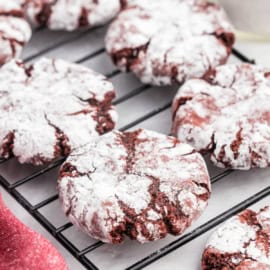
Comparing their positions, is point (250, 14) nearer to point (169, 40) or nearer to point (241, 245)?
point (169, 40)

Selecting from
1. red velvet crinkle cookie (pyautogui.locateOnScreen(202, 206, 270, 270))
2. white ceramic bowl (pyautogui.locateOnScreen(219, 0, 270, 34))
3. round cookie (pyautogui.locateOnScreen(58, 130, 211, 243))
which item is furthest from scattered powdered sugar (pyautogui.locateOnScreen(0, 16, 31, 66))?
red velvet crinkle cookie (pyautogui.locateOnScreen(202, 206, 270, 270))

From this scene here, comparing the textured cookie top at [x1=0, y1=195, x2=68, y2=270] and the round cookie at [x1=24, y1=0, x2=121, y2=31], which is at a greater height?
the round cookie at [x1=24, y1=0, x2=121, y2=31]

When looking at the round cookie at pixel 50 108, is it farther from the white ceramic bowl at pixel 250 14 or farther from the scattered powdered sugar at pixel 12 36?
the white ceramic bowl at pixel 250 14

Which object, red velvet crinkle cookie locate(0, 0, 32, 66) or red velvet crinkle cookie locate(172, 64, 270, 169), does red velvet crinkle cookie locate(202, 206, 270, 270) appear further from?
red velvet crinkle cookie locate(0, 0, 32, 66)

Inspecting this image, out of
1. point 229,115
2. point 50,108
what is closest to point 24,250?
point 50,108

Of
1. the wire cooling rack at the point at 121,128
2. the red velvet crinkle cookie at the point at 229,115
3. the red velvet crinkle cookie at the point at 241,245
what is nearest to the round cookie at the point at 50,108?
the wire cooling rack at the point at 121,128
